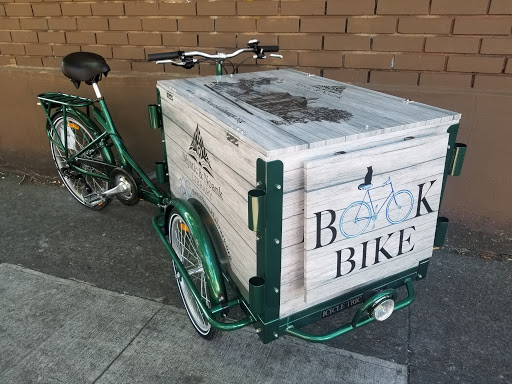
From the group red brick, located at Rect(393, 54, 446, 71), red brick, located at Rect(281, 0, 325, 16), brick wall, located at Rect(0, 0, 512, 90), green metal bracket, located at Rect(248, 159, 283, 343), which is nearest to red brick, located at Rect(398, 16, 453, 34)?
Answer: brick wall, located at Rect(0, 0, 512, 90)

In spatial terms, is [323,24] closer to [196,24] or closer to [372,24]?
[372,24]

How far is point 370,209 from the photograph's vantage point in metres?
1.83

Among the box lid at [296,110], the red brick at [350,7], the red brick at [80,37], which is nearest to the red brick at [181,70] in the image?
the red brick at [80,37]

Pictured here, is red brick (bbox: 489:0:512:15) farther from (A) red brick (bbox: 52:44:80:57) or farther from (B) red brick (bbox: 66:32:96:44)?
(A) red brick (bbox: 52:44:80:57)

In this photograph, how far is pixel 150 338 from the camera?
2.58 m

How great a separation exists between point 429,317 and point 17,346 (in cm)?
246

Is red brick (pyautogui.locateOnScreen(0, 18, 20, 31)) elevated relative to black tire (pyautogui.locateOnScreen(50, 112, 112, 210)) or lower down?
elevated

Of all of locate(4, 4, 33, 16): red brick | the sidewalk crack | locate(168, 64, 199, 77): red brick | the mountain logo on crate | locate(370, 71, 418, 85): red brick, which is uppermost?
locate(4, 4, 33, 16): red brick

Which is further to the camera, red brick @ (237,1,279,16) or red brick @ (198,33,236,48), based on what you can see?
red brick @ (198,33,236,48)

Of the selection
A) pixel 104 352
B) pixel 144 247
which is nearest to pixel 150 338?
pixel 104 352

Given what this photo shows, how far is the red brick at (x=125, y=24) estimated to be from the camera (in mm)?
3867

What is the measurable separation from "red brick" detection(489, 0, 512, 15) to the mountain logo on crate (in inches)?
82.1

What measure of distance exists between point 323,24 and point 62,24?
2.54m

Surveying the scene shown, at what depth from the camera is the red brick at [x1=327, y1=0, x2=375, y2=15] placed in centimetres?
308
